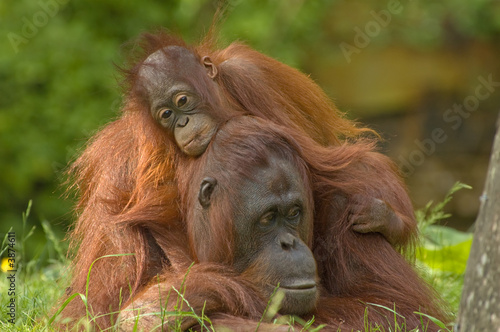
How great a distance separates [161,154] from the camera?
12.7 feet

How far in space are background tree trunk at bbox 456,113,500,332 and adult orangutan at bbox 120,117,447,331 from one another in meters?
0.86

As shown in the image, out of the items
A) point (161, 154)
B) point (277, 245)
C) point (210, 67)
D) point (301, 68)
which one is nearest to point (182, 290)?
point (277, 245)

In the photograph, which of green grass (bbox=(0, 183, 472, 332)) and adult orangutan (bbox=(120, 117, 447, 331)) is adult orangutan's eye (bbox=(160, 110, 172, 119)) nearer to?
adult orangutan (bbox=(120, 117, 447, 331))

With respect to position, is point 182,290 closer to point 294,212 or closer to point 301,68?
point 294,212

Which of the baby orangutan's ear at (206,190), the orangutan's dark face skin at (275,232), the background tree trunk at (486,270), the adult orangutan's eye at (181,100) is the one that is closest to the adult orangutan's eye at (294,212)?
the orangutan's dark face skin at (275,232)

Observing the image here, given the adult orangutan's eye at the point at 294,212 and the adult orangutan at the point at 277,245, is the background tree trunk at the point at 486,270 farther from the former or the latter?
the adult orangutan's eye at the point at 294,212

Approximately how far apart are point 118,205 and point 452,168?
8434 millimetres

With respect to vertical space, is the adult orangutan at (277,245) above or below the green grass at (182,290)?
above

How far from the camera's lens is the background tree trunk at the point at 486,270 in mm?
2533

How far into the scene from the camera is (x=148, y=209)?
144 inches

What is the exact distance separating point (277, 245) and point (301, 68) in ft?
23.9

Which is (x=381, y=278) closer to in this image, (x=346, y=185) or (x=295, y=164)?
(x=346, y=185)

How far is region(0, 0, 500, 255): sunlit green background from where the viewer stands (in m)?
8.95

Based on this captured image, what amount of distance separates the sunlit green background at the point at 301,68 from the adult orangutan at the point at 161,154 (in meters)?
3.46
